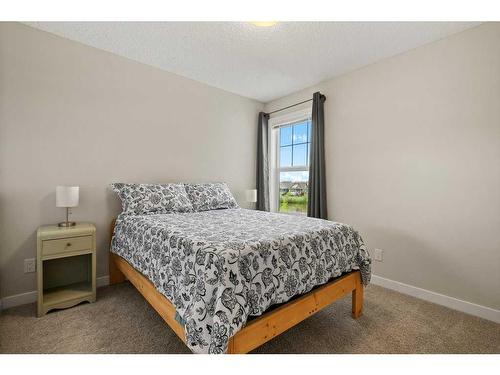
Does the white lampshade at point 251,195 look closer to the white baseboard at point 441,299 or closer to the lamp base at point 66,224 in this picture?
the white baseboard at point 441,299

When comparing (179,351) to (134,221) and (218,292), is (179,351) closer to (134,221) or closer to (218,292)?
(218,292)

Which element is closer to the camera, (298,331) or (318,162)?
(298,331)

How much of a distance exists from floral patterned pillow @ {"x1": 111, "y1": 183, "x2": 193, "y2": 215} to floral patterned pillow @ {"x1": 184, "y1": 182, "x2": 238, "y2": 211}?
0.12m

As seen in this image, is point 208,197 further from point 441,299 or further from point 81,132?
point 441,299

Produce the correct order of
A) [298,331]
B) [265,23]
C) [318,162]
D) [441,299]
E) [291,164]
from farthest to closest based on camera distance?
[291,164], [318,162], [441,299], [265,23], [298,331]

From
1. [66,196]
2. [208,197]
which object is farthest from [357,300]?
[66,196]

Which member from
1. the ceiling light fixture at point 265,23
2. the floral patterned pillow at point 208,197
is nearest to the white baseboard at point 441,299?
the floral patterned pillow at point 208,197

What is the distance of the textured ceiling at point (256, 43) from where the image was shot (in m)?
2.06

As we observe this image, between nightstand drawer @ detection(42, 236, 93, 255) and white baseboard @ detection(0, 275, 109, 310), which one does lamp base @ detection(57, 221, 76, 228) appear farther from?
white baseboard @ detection(0, 275, 109, 310)

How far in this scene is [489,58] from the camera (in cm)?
192

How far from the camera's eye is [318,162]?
304cm

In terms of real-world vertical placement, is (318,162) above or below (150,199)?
above

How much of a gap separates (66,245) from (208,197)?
54.3 inches
